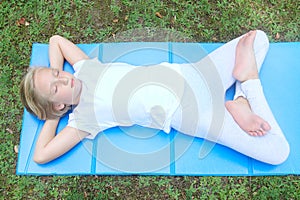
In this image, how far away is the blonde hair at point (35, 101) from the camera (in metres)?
2.12

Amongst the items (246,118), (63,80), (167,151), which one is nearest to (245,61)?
(246,118)

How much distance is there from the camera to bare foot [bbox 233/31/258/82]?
2.26 m

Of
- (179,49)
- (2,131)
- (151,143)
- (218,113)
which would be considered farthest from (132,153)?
(2,131)

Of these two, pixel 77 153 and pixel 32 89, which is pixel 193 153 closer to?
pixel 77 153

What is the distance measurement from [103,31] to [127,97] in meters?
0.79

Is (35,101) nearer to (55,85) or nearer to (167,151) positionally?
(55,85)

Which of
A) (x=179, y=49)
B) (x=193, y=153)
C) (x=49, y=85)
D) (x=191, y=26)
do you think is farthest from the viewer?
→ (x=191, y=26)

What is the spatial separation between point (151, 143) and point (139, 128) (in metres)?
0.11

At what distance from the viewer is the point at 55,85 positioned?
210 cm

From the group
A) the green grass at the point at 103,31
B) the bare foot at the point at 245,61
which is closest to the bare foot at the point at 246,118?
the bare foot at the point at 245,61

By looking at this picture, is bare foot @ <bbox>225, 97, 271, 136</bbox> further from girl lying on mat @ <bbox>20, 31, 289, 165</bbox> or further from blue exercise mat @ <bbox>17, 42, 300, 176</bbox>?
blue exercise mat @ <bbox>17, 42, 300, 176</bbox>

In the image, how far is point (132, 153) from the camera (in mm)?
2289

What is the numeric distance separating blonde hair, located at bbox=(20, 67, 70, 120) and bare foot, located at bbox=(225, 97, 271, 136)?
0.95 metres

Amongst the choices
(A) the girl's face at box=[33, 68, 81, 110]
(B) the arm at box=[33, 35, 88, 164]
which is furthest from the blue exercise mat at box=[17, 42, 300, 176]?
(A) the girl's face at box=[33, 68, 81, 110]
